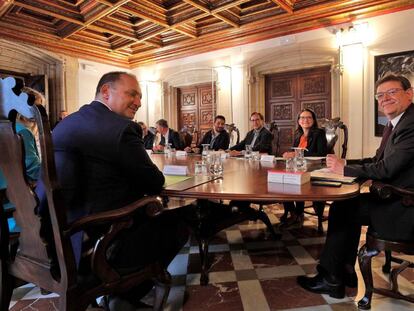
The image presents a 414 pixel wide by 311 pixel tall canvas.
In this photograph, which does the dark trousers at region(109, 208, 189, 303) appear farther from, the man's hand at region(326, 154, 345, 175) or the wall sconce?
the wall sconce

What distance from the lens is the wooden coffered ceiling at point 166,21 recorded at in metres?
5.05

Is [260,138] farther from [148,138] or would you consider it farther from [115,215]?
[115,215]

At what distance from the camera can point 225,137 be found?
15.8 feet

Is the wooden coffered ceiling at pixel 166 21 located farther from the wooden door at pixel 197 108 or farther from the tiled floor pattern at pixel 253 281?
the tiled floor pattern at pixel 253 281

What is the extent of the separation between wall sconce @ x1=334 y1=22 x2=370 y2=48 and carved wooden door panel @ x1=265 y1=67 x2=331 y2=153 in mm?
635

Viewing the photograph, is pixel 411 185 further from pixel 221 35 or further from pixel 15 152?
pixel 221 35

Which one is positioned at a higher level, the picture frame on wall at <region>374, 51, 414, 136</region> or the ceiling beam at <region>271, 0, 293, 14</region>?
the ceiling beam at <region>271, 0, 293, 14</region>

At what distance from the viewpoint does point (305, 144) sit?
10.7 feet

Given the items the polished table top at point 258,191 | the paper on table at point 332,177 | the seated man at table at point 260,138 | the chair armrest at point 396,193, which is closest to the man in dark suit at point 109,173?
the polished table top at point 258,191

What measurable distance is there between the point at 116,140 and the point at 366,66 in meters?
5.19

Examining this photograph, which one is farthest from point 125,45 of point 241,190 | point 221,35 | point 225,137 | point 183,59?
point 241,190

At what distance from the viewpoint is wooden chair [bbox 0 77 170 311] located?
2.96 feet

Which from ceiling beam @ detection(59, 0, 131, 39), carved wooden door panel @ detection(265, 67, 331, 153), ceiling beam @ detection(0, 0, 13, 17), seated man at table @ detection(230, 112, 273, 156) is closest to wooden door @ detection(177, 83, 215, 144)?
carved wooden door panel @ detection(265, 67, 331, 153)

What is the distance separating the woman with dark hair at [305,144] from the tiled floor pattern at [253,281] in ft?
0.87
